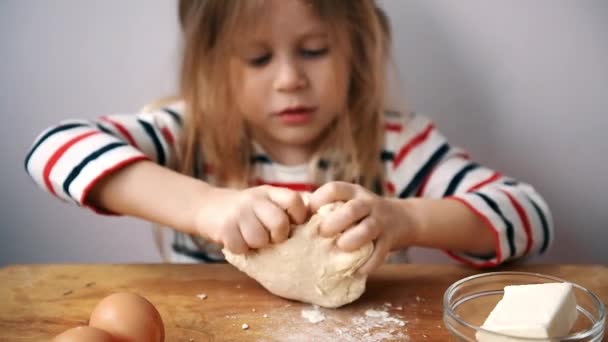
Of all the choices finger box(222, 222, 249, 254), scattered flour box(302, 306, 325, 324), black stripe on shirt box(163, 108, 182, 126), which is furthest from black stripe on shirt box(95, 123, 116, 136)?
scattered flour box(302, 306, 325, 324)

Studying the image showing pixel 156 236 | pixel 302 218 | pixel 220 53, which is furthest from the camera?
pixel 156 236

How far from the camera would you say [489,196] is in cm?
80

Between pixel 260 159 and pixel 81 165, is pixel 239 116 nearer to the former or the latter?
pixel 260 159

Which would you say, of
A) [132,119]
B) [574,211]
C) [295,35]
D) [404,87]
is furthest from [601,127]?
[132,119]

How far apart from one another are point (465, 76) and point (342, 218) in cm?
57

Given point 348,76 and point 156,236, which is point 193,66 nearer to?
point 348,76

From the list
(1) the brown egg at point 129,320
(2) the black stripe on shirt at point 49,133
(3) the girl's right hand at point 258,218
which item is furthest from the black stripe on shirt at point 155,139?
(1) the brown egg at point 129,320

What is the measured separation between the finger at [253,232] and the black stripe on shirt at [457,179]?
41 cm

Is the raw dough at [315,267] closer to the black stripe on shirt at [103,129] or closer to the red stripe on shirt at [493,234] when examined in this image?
the red stripe on shirt at [493,234]

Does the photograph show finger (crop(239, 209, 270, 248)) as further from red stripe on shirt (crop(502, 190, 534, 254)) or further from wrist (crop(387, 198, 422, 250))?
red stripe on shirt (crop(502, 190, 534, 254))

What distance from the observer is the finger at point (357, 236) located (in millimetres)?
620

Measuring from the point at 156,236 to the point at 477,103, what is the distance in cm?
72

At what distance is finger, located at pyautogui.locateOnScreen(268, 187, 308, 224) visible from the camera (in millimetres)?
627

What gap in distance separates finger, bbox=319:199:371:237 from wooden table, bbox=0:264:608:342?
0.10m
